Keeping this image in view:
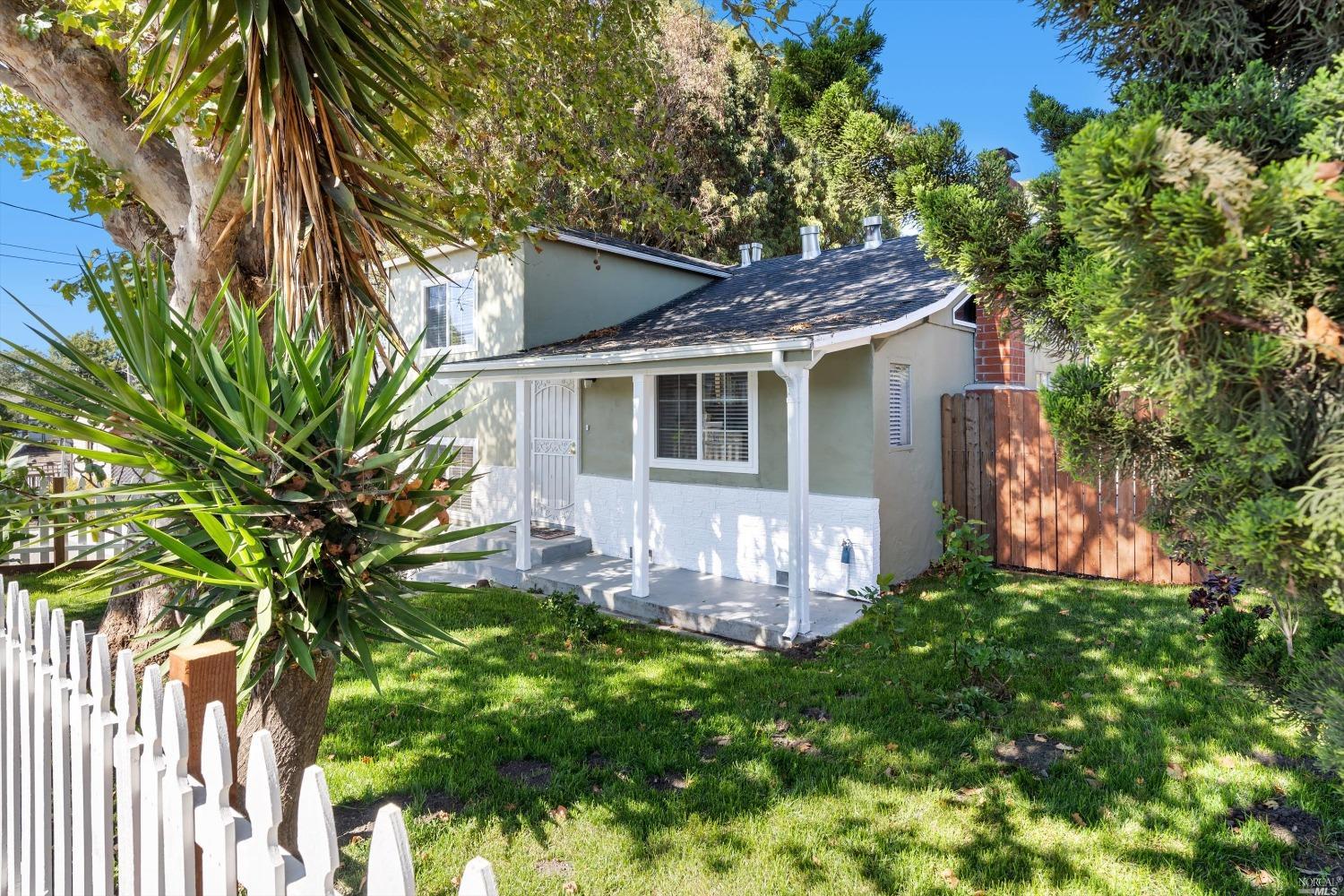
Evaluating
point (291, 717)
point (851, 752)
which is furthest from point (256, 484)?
point (851, 752)

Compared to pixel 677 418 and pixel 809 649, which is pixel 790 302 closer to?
pixel 677 418

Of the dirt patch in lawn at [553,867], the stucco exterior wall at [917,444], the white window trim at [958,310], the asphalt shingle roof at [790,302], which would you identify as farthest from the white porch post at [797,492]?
the dirt patch in lawn at [553,867]

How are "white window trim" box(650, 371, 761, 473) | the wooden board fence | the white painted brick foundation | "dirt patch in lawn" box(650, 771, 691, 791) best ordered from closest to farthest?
"dirt patch in lawn" box(650, 771, 691, 791) → the white painted brick foundation → the wooden board fence → "white window trim" box(650, 371, 761, 473)

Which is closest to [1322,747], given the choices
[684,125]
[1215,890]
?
[1215,890]

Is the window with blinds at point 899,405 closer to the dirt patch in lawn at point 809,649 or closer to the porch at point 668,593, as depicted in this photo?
the porch at point 668,593

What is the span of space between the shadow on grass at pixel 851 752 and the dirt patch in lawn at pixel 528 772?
0.05m

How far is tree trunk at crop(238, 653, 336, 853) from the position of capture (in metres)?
2.71

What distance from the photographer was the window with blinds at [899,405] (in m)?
8.98

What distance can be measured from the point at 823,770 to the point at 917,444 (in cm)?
607

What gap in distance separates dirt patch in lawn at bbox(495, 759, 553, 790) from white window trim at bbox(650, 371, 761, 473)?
5.47 meters

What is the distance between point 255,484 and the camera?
2.06 metres

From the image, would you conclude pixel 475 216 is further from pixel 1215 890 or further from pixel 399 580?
pixel 1215 890

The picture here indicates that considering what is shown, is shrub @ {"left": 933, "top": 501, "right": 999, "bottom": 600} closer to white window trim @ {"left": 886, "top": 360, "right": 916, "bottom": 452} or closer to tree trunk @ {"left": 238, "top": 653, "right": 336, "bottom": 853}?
white window trim @ {"left": 886, "top": 360, "right": 916, "bottom": 452}

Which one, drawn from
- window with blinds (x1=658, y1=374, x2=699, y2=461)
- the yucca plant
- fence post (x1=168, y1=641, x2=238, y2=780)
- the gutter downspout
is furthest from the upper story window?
fence post (x1=168, y1=641, x2=238, y2=780)
